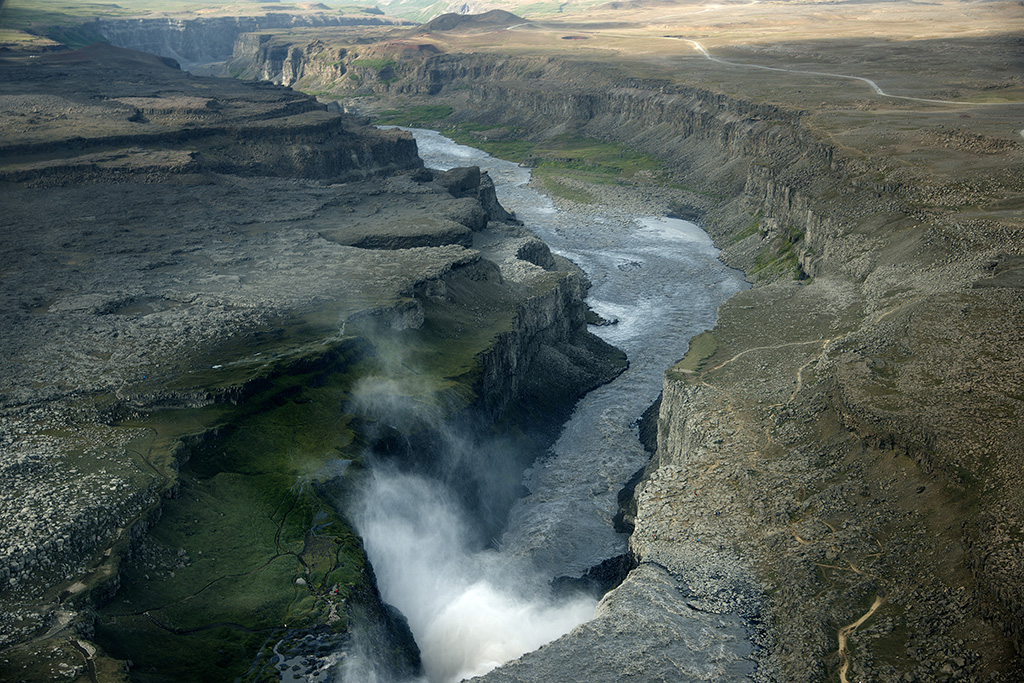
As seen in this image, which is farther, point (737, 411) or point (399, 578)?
point (737, 411)

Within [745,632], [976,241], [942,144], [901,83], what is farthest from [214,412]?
[901,83]

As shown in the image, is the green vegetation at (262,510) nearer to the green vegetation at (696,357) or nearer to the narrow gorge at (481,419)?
the narrow gorge at (481,419)

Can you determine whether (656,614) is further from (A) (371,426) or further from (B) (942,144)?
(B) (942,144)

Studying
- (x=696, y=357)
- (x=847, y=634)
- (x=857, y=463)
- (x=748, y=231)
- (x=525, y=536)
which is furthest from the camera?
(x=748, y=231)

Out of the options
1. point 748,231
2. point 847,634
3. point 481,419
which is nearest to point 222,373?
point 481,419

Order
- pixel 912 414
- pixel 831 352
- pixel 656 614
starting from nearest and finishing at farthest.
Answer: pixel 656 614 < pixel 912 414 < pixel 831 352

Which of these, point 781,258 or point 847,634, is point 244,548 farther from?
point 781,258

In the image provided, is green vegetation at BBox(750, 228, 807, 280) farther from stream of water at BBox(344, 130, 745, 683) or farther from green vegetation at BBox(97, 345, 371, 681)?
green vegetation at BBox(97, 345, 371, 681)
